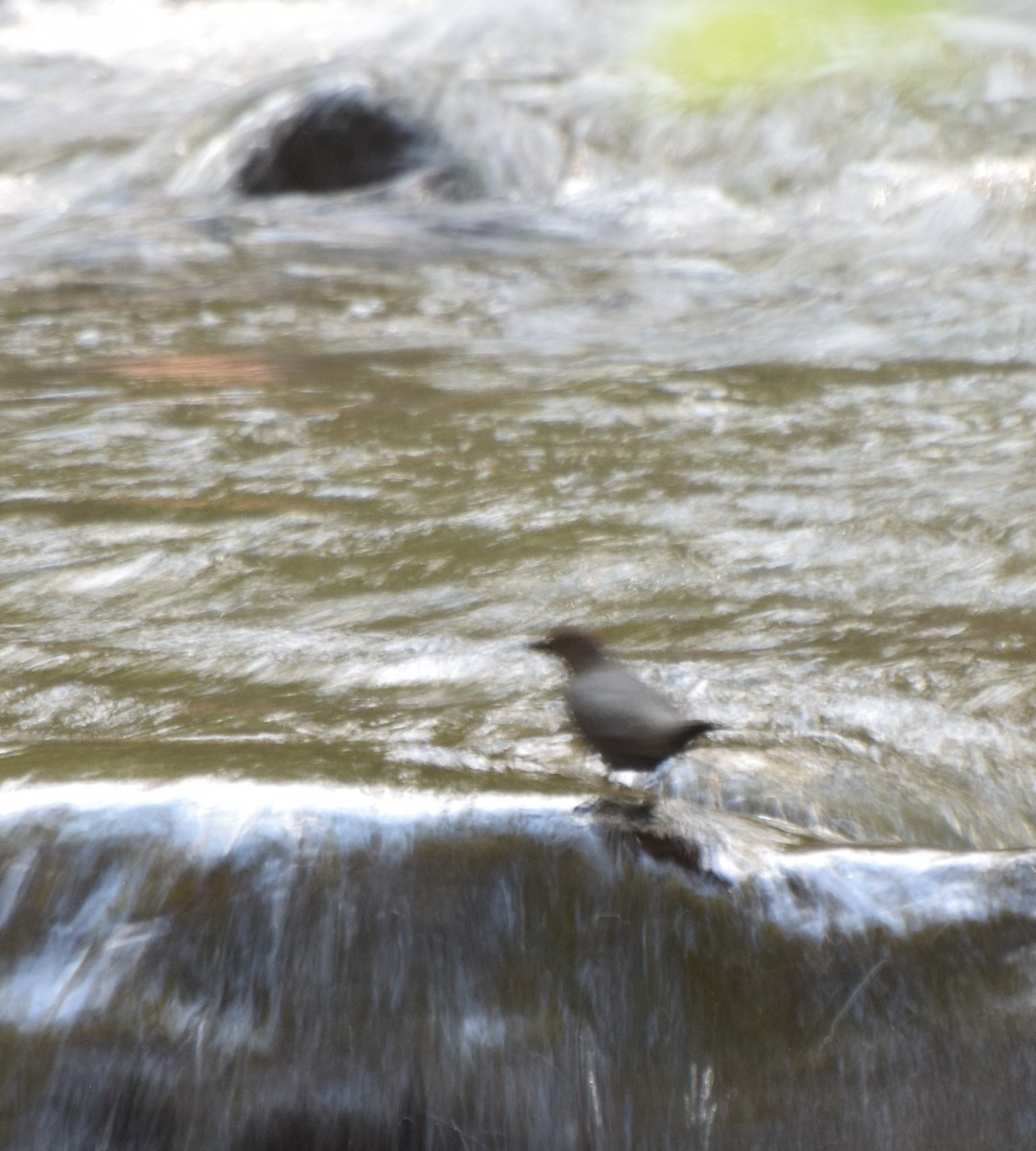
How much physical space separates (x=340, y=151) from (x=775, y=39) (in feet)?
8.92

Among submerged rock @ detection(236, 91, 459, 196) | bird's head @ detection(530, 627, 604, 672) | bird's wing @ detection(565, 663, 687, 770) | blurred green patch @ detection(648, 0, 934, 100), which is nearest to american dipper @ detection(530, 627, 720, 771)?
bird's wing @ detection(565, 663, 687, 770)

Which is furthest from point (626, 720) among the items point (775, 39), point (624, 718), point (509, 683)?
point (775, 39)

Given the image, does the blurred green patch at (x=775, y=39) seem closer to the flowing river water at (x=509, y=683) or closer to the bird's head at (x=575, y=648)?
the flowing river water at (x=509, y=683)

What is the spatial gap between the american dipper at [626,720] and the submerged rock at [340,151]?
6.22 m

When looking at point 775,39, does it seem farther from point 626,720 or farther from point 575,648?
point 626,720

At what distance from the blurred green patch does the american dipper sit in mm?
7043

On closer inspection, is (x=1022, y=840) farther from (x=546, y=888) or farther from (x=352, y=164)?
(x=352, y=164)

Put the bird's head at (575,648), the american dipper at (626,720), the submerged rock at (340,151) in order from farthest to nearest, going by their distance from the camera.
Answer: the submerged rock at (340,151)
the bird's head at (575,648)
the american dipper at (626,720)

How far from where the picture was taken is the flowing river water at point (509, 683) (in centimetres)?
206

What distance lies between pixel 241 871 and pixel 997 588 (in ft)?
5.74

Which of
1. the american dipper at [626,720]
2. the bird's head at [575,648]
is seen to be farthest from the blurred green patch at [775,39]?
the american dipper at [626,720]

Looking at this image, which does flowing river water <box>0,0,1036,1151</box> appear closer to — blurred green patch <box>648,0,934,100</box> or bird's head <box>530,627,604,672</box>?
bird's head <box>530,627,604,672</box>

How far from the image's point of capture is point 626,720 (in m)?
2.08

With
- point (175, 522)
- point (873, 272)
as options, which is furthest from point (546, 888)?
point (873, 272)
